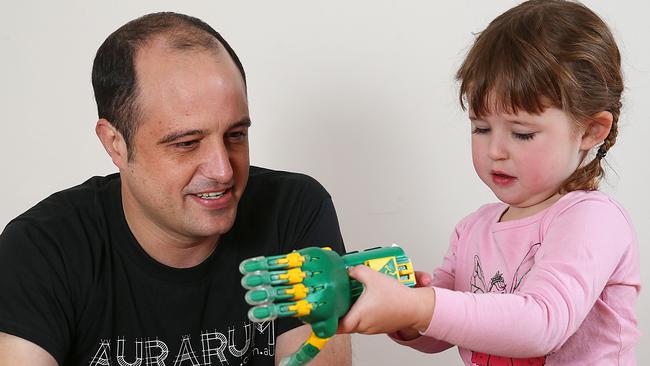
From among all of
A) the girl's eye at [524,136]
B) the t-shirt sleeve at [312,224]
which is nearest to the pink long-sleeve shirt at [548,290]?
the girl's eye at [524,136]

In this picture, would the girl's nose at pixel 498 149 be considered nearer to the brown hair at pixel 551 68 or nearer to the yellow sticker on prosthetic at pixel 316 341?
the brown hair at pixel 551 68

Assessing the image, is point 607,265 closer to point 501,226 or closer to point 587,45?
point 501,226

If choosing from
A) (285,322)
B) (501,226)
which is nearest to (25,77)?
(285,322)

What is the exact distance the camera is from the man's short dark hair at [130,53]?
165cm

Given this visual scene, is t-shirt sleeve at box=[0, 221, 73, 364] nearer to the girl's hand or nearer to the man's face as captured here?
the man's face

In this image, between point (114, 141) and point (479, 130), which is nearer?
point (479, 130)

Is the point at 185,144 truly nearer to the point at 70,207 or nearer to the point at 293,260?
the point at 70,207

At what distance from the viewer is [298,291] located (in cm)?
105

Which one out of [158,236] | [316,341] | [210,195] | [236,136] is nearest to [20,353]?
[158,236]

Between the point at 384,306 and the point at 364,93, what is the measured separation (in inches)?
45.3

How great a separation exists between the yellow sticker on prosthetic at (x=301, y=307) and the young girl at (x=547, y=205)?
0.20m

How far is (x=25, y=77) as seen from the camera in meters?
2.36

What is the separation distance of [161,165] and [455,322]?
0.69m

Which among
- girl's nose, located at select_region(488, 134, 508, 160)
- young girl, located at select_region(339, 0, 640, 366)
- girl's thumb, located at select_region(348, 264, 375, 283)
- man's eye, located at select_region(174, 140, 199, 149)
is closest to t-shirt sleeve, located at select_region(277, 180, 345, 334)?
man's eye, located at select_region(174, 140, 199, 149)
